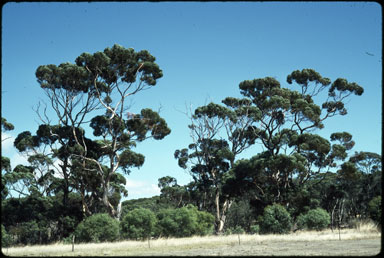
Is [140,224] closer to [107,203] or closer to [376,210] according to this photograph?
[107,203]

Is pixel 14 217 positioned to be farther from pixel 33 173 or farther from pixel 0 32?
pixel 0 32

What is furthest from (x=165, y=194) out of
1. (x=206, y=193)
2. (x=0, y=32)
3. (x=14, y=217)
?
(x=0, y=32)

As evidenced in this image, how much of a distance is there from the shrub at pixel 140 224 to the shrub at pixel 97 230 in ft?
2.18

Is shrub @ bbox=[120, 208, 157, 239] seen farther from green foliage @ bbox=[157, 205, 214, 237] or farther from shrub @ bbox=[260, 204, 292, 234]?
shrub @ bbox=[260, 204, 292, 234]

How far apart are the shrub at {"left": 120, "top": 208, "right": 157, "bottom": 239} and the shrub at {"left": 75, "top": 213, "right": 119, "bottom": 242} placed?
2.18 ft

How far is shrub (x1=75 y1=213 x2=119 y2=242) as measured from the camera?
2367 cm

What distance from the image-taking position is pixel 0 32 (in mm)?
9625

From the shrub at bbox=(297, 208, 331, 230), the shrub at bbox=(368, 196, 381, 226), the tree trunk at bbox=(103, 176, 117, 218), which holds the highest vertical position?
the tree trunk at bbox=(103, 176, 117, 218)

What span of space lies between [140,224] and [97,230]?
292cm

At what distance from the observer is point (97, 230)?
23.8 meters

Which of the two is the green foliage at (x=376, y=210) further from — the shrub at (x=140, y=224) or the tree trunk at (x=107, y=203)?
the tree trunk at (x=107, y=203)

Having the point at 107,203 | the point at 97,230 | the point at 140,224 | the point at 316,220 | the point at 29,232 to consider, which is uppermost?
Result: the point at 107,203

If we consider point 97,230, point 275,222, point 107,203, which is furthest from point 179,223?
point 275,222

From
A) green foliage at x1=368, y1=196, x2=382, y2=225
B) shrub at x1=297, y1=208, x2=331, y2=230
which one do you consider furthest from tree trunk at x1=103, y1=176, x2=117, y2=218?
green foliage at x1=368, y1=196, x2=382, y2=225
